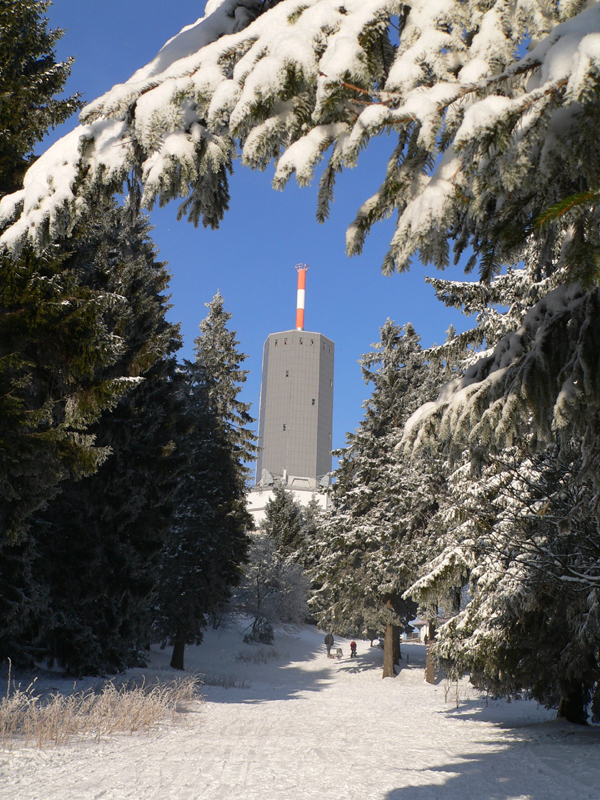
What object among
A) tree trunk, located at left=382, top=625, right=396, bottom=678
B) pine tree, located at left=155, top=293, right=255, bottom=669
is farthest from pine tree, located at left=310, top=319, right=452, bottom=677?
pine tree, located at left=155, top=293, right=255, bottom=669

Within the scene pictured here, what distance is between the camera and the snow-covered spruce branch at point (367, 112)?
2078 millimetres

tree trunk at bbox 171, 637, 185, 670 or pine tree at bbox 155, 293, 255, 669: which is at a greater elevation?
pine tree at bbox 155, 293, 255, 669

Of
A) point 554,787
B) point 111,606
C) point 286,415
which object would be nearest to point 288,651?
point 111,606

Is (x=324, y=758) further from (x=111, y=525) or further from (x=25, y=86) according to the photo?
(x=25, y=86)

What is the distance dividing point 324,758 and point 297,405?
135895 mm

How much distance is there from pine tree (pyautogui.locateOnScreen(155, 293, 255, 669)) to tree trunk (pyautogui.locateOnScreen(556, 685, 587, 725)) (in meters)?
11.5

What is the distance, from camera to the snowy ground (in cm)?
636

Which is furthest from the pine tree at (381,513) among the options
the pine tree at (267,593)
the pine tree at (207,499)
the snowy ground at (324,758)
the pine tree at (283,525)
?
the pine tree at (283,525)

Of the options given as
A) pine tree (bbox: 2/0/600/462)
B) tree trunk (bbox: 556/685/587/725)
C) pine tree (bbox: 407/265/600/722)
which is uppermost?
pine tree (bbox: 2/0/600/462)

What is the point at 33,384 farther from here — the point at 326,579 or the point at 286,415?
the point at 286,415

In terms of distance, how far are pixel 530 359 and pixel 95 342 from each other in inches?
246

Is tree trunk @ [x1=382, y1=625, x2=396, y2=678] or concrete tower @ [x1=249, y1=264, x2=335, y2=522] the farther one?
concrete tower @ [x1=249, y1=264, x2=335, y2=522]

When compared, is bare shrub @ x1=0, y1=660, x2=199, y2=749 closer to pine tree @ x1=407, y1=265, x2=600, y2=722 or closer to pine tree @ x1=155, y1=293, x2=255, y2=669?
pine tree @ x1=407, y1=265, x2=600, y2=722

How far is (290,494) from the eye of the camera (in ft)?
184
